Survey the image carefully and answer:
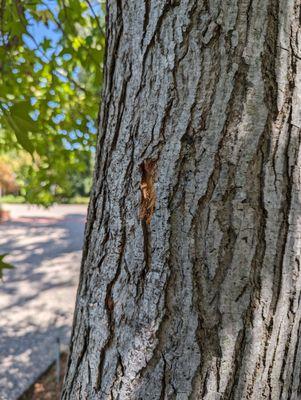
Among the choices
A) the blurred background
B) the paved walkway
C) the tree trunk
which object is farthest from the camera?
the paved walkway

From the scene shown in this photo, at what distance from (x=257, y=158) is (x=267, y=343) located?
44 centimetres

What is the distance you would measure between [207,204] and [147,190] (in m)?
0.15

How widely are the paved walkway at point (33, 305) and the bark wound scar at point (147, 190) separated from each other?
3142 mm

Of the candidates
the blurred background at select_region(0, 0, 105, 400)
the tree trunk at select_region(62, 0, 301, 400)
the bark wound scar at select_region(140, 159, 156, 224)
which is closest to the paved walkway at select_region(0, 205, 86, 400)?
the blurred background at select_region(0, 0, 105, 400)

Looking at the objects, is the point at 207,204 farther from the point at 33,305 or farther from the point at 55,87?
the point at 33,305

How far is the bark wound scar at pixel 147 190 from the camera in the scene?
2.96 ft

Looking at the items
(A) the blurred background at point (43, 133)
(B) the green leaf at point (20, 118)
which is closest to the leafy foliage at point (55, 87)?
(A) the blurred background at point (43, 133)

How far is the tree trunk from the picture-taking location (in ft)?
2.78

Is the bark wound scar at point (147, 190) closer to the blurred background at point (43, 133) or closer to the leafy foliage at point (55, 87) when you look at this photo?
the blurred background at point (43, 133)

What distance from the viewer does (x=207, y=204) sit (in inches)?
33.9

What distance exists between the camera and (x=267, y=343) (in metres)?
0.90

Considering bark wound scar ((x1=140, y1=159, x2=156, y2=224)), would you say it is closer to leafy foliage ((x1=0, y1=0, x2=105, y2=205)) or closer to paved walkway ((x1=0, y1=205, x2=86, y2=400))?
leafy foliage ((x1=0, y1=0, x2=105, y2=205))

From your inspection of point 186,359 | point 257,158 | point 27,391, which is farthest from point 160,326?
point 27,391

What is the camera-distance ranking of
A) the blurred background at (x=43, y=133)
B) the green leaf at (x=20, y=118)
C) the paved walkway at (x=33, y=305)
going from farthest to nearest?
the paved walkway at (x=33, y=305) → the blurred background at (x=43, y=133) → the green leaf at (x=20, y=118)
